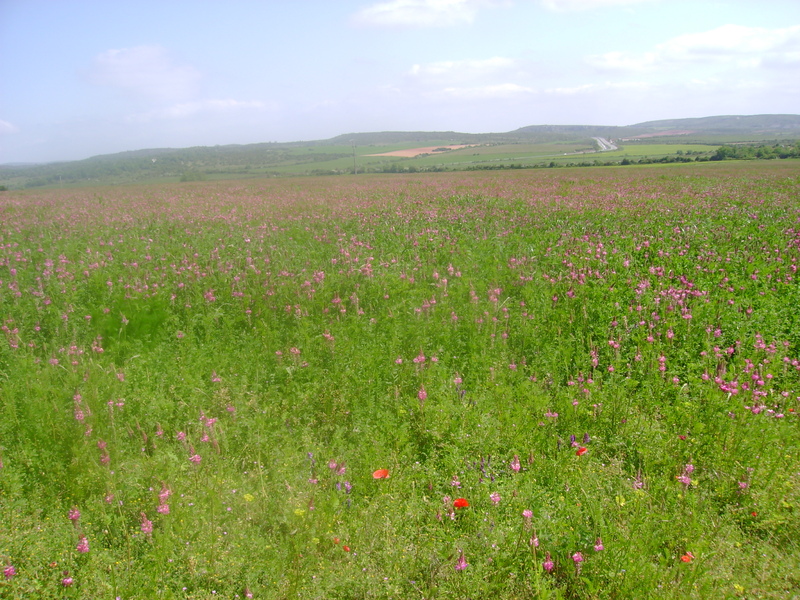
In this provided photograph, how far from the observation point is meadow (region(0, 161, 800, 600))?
2.45 m

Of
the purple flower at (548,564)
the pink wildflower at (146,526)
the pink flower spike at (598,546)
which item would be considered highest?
the pink wildflower at (146,526)

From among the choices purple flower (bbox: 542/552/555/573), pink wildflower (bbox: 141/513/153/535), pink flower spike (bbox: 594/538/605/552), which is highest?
pink wildflower (bbox: 141/513/153/535)

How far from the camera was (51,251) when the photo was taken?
9.77 meters

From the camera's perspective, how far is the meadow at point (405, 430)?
8.02 ft

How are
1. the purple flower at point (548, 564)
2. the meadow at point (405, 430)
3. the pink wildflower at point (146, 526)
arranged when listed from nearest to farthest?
the purple flower at point (548, 564)
the meadow at point (405, 430)
the pink wildflower at point (146, 526)

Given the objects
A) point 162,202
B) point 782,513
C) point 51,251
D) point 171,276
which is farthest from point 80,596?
point 162,202

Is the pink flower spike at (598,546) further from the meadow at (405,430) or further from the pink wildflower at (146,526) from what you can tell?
the pink wildflower at (146,526)

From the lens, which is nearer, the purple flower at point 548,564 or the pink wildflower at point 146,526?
the purple flower at point 548,564

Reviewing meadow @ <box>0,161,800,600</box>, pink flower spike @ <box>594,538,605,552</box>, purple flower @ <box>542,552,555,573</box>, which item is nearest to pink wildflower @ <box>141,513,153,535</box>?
meadow @ <box>0,161,800,600</box>

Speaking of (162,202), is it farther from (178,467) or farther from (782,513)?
(782,513)

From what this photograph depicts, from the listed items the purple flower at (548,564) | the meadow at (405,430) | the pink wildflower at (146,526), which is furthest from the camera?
the pink wildflower at (146,526)

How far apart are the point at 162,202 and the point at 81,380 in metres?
18.1

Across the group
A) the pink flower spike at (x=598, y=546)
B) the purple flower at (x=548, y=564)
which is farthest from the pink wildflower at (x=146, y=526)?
the pink flower spike at (x=598, y=546)

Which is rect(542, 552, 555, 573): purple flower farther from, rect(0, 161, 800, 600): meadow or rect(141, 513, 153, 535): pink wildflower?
A: rect(141, 513, 153, 535): pink wildflower
